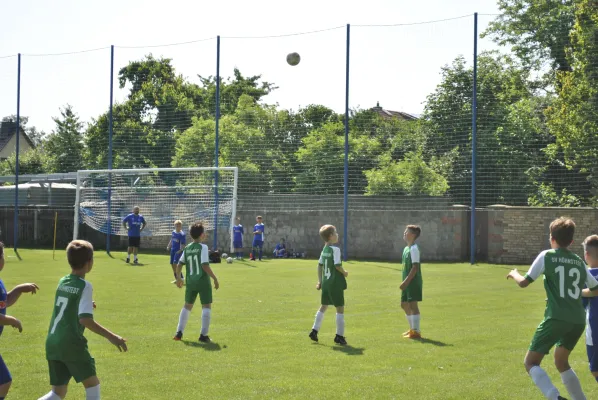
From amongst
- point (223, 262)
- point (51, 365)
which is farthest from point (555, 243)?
point (223, 262)

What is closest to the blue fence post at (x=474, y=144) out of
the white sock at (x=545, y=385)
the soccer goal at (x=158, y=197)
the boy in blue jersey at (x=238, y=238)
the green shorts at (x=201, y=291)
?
the boy in blue jersey at (x=238, y=238)

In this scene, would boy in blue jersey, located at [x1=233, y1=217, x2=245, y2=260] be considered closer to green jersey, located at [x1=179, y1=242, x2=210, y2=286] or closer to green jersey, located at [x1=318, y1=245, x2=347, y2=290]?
green jersey, located at [x1=179, y1=242, x2=210, y2=286]

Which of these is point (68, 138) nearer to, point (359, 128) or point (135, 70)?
point (135, 70)

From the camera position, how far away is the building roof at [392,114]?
30.3 m

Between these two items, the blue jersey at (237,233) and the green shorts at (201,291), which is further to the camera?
the blue jersey at (237,233)

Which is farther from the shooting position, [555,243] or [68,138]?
[68,138]

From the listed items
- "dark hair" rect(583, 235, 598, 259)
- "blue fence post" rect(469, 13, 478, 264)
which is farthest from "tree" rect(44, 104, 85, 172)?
"dark hair" rect(583, 235, 598, 259)

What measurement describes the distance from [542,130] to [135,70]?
22.1 meters

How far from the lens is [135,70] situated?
41.2 m

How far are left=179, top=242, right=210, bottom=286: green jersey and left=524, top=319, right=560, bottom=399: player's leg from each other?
223 inches

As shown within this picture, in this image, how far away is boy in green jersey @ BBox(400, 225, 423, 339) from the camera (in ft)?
37.7

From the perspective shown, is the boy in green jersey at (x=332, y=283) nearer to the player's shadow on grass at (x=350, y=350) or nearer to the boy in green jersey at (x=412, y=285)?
the player's shadow on grass at (x=350, y=350)

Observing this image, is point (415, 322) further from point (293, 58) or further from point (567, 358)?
point (293, 58)

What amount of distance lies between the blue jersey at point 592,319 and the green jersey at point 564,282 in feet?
0.69
